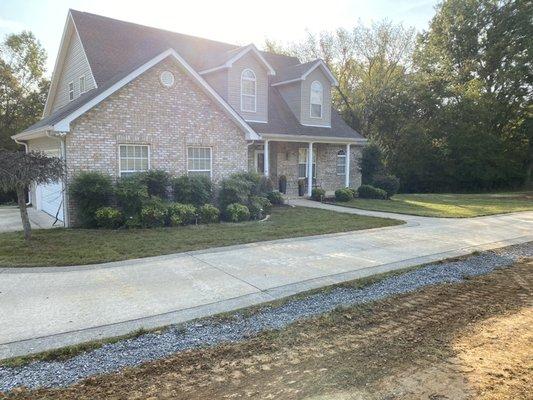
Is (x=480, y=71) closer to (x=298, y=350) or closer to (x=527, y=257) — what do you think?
(x=527, y=257)

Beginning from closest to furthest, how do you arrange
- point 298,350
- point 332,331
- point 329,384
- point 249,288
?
point 329,384
point 298,350
point 332,331
point 249,288

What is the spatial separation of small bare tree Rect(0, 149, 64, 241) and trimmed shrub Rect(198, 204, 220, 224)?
409cm

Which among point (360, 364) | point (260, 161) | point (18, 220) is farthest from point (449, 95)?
point (360, 364)

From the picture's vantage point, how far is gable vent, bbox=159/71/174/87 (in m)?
12.9

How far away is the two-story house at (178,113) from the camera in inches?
477

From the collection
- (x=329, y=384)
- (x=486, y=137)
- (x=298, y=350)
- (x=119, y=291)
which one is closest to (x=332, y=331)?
(x=298, y=350)

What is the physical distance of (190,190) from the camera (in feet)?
41.9

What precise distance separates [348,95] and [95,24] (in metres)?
21.6

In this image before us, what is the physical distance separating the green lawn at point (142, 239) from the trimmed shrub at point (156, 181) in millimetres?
1782

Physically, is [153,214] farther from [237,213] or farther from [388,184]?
[388,184]

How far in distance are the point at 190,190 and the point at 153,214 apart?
1.77m

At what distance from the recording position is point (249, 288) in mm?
6336

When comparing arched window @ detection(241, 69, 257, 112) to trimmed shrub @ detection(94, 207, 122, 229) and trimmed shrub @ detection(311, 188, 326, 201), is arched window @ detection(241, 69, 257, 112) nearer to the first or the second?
trimmed shrub @ detection(311, 188, 326, 201)

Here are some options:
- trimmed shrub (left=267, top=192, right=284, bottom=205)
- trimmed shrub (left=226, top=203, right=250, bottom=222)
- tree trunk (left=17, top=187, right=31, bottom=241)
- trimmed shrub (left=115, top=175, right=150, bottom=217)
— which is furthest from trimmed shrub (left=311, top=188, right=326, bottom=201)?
tree trunk (left=17, top=187, right=31, bottom=241)
